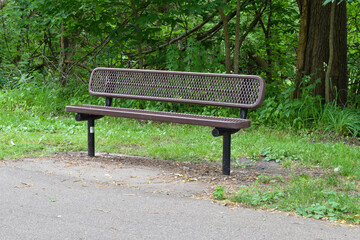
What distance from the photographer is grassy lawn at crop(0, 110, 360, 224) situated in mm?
3980

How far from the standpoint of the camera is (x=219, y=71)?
910 centimetres

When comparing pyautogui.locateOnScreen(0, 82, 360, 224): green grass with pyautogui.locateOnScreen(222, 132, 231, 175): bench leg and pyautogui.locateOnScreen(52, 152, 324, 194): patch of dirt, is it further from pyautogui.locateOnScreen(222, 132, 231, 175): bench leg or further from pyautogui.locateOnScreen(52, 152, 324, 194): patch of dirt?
pyautogui.locateOnScreen(222, 132, 231, 175): bench leg

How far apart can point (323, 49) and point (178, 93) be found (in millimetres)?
3509

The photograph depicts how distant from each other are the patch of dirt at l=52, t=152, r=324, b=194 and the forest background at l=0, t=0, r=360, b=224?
0.13 meters

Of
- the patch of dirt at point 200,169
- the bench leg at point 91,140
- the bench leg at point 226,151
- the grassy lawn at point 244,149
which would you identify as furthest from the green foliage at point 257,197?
the bench leg at point 91,140

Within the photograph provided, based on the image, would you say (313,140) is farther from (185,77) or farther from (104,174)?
(104,174)

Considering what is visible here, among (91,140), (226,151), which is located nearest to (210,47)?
(91,140)

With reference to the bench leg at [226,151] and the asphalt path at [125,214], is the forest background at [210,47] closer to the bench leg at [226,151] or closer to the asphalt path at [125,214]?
the bench leg at [226,151]

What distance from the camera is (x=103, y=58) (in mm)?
10984

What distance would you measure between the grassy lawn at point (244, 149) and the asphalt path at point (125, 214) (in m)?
0.29

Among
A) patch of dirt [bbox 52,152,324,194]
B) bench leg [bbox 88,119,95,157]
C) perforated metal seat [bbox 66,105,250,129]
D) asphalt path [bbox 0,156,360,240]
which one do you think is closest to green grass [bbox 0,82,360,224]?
patch of dirt [bbox 52,152,324,194]

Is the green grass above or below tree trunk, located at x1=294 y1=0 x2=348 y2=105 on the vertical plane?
below

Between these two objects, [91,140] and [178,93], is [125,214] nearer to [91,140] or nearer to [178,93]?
[91,140]

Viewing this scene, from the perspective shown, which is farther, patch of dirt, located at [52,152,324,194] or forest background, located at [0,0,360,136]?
forest background, located at [0,0,360,136]
